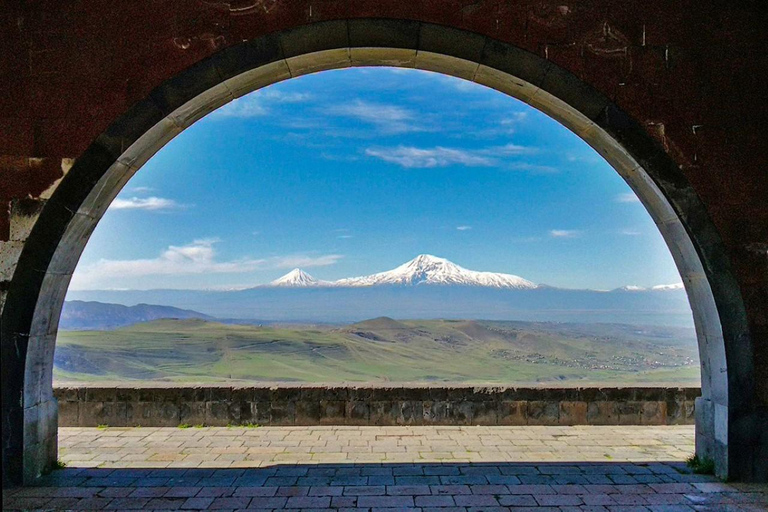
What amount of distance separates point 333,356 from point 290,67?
94.5ft

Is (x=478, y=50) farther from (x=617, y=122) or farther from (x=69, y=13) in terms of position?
(x=69, y=13)

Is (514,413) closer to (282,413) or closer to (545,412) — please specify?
(545,412)

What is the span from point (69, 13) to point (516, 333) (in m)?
61.1

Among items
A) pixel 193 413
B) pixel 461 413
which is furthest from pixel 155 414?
pixel 461 413

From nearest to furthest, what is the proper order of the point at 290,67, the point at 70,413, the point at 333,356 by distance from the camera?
the point at 290,67, the point at 70,413, the point at 333,356

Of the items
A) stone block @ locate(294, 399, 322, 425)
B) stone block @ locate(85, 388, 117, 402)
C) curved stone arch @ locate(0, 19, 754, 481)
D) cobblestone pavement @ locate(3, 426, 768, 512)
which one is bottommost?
cobblestone pavement @ locate(3, 426, 768, 512)

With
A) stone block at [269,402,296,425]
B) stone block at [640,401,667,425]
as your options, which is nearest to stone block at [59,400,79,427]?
stone block at [269,402,296,425]

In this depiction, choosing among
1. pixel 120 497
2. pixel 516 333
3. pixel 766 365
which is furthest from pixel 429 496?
pixel 516 333

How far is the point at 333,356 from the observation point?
32.2 m

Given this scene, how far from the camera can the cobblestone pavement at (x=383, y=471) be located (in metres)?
3.84

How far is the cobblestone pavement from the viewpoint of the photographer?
3.84 meters

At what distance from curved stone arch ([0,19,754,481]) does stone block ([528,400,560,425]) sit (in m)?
1.80

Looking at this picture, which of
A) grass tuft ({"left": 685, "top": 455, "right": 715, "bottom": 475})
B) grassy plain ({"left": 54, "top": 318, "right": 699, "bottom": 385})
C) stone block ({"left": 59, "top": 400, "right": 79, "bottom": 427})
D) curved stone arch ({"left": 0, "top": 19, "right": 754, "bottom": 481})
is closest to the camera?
curved stone arch ({"left": 0, "top": 19, "right": 754, "bottom": 481})

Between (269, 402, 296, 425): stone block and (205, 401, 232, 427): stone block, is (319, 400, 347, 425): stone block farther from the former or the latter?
(205, 401, 232, 427): stone block
